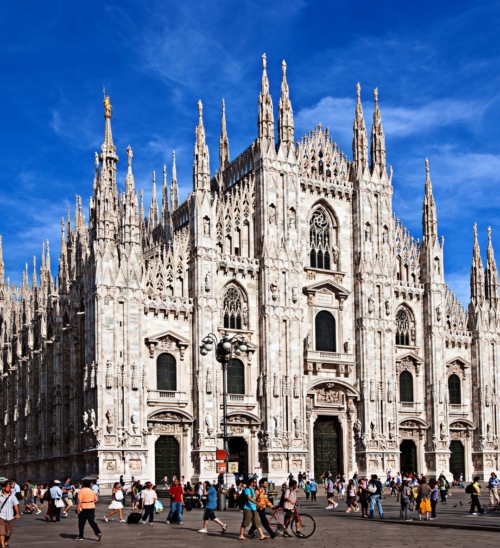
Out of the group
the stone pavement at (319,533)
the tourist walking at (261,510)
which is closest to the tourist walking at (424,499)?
the stone pavement at (319,533)

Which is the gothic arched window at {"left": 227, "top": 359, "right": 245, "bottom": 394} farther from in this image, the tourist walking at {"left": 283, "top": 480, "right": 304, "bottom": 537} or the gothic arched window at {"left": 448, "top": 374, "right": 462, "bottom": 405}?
the tourist walking at {"left": 283, "top": 480, "right": 304, "bottom": 537}

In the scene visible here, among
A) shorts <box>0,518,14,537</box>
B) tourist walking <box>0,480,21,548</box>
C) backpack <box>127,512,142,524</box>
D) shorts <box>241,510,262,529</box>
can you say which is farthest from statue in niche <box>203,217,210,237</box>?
shorts <box>0,518,14,537</box>

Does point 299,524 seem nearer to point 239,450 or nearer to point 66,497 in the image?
point 66,497

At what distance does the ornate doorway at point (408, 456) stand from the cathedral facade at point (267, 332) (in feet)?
0.22

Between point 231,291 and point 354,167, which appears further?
point 354,167

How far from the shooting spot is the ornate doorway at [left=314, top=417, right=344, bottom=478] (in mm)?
53281

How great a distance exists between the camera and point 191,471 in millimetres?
47969

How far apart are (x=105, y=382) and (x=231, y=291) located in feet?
32.4

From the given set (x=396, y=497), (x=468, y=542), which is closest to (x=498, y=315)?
(x=396, y=497)

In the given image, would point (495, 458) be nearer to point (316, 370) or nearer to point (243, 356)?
point (316, 370)

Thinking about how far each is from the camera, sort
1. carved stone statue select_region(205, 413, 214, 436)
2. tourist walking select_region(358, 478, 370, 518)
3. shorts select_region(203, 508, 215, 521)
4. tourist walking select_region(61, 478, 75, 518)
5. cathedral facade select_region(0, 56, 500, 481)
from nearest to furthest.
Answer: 1. shorts select_region(203, 508, 215, 521)
2. tourist walking select_region(358, 478, 370, 518)
3. tourist walking select_region(61, 478, 75, 518)
4. cathedral facade select_region(0, 56, 500, 481)
5. carved stone statue select_region(205, 413, 214, 436)

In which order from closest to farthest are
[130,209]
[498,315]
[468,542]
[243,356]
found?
[468,542]
[130,209]
[243,356]
[498,315]

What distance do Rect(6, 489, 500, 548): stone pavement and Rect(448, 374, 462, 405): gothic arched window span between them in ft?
81.7

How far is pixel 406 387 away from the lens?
57031 mm
